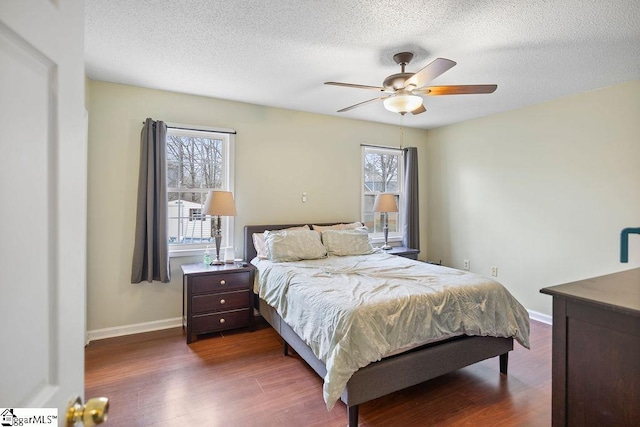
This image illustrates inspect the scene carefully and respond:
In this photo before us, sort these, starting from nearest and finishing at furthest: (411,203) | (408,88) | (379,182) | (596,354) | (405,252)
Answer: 1. (596,354)
2. (408,88)
3. (405,252)
4. (411,203)
5. (379,182)

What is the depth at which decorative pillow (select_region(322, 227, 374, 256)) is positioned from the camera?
12.0 ft

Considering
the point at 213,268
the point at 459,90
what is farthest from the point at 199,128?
the point at 459,90

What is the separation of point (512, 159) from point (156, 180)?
161 inches

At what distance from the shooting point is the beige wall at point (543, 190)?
3096 mm

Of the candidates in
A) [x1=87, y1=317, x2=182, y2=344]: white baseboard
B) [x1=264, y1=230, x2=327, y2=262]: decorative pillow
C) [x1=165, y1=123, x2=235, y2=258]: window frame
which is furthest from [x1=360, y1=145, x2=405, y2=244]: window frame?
[x1=87, y1=317, x2=182, y2=344]: white baseboard

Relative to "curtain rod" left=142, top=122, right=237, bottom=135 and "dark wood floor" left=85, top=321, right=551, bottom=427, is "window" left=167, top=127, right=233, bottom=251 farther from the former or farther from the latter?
"dark wood floor" left=85, top=321, right=551, bottom=427

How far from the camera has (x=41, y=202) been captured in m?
0.60

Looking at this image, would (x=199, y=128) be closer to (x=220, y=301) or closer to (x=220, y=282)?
(x=220, y=282)

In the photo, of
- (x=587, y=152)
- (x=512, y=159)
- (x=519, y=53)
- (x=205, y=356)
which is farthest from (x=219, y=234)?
(x=587, y=152)

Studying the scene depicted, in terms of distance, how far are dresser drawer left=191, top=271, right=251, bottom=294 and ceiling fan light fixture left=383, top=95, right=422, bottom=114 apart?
2.12 metres

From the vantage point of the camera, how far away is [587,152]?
10.8 ft

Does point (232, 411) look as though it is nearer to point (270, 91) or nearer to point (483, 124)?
point (270, 91)

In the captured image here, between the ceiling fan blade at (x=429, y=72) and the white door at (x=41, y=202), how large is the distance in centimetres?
181

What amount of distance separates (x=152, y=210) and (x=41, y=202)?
2.83m
